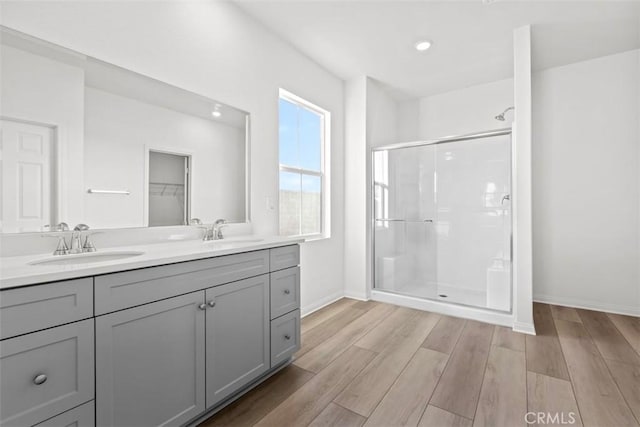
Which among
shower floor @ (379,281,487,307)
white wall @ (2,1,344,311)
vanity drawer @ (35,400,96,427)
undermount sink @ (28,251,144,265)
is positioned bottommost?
shower floor @ (379,281,487,307)

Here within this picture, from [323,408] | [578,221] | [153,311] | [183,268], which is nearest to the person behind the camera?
[153,311]

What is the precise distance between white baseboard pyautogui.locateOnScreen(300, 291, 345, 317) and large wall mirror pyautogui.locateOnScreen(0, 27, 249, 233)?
1.32m

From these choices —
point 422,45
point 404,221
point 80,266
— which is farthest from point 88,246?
point 422,45

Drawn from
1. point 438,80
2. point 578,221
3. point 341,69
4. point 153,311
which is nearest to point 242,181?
point 153,311

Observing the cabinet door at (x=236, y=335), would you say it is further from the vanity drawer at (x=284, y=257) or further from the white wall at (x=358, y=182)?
the white wall at (x=358, y=182)

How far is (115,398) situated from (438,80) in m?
4.05

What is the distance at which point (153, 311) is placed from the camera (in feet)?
3.86

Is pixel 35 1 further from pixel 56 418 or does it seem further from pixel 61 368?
pixel 56 418

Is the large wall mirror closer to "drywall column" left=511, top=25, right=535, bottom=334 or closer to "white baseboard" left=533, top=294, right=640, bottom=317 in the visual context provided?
"drywall column" left=511, top=25, right=535, bottom=334

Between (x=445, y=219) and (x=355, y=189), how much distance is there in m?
1.08

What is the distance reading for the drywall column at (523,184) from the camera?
2.45 m

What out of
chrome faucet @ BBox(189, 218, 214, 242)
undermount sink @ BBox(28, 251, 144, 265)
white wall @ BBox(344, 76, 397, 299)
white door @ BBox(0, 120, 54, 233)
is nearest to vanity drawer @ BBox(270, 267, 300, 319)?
chrome faucet @ BBox(189, 218, 214, 242)

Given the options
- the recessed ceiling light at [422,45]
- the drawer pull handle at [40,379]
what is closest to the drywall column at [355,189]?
the recessed ceiling light at [422,45]

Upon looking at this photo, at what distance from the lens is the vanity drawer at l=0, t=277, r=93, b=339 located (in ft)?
2.71
